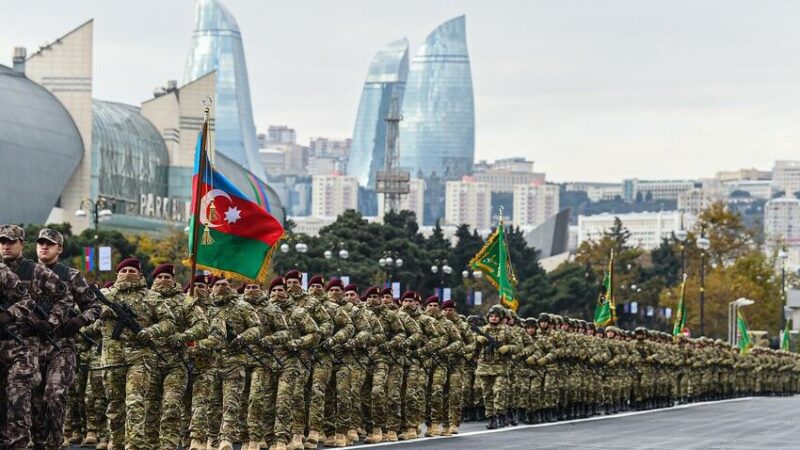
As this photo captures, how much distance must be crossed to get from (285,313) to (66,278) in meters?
5.20

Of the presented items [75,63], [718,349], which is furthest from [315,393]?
[75,63]

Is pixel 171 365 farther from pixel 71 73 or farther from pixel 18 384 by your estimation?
pixel 71 73

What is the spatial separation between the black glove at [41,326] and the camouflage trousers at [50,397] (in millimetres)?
198

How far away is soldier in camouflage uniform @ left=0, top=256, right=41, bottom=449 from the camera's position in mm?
15555

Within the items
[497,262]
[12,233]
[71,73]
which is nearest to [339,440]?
[12,233]

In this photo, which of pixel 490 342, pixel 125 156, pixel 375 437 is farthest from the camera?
pixel 125 156

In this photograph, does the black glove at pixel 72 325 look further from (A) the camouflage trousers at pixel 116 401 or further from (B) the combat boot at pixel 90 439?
(B) the combat boot at pixel 90 439

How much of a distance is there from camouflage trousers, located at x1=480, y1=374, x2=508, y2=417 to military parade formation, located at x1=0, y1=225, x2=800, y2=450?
2 cm

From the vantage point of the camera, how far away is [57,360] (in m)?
16.0

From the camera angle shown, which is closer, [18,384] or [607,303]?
[18,384]

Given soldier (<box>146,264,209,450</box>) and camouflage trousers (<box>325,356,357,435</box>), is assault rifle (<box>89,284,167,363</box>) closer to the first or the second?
soldier (<box>146,264,209,450</box>)

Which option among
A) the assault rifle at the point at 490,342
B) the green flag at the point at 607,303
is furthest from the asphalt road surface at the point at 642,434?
the green flag at the point at 607,303

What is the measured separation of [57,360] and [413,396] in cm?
904

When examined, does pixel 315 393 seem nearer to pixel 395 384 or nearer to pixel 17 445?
pixel 395 384
